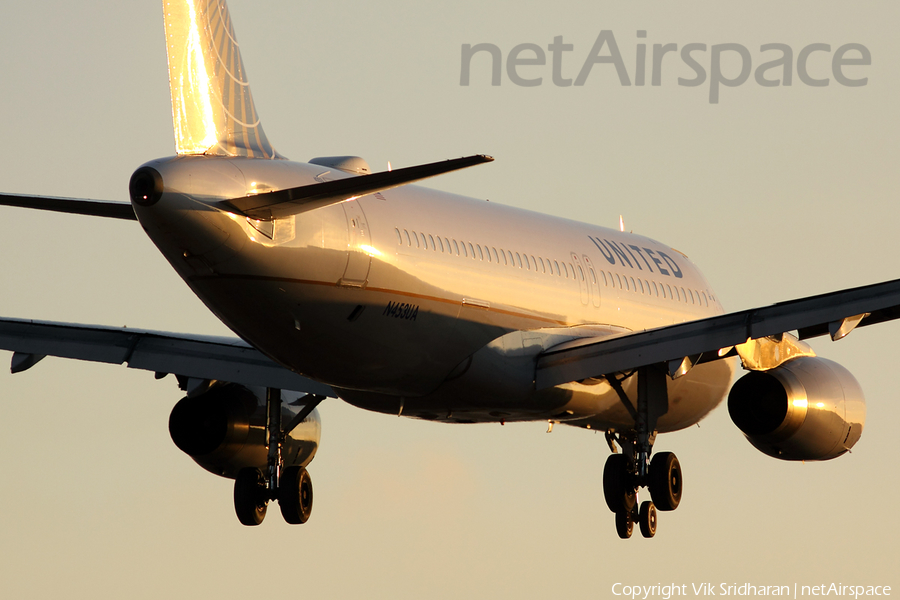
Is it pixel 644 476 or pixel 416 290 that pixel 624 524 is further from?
pixel 416 290

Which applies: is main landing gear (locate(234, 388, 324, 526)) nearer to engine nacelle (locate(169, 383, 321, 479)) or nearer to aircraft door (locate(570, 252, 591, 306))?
engine nacelle (locate(169, 383, 321, 479))

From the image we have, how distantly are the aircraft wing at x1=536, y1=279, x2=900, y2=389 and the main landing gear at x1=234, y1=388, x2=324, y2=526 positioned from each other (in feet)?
15.6

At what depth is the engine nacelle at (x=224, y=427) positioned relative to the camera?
28781 millimetres

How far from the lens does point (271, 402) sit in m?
27.6

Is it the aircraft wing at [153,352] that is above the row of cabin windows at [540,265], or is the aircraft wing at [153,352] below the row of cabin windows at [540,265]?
below

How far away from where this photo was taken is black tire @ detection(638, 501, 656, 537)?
89.0 ft

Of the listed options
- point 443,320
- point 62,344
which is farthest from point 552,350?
point 62,344

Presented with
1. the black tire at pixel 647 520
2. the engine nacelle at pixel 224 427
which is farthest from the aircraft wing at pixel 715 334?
the engine nacelle at pixel 224 427

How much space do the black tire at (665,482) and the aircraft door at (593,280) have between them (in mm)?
3496

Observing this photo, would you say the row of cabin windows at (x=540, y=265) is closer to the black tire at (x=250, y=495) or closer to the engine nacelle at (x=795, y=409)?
the engine nacelle at (x=795, y=409)

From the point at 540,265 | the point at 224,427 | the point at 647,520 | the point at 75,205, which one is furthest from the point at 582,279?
the point at 75,205

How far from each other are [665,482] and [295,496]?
6.64 m

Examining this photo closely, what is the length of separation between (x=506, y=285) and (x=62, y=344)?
802 centimetres

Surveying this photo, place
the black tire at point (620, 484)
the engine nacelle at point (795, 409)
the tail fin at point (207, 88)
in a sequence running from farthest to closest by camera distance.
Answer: the engine nacelle at point (795, 409) < the black tire at point (620, 484) < the tail fin at point (207, 88)
